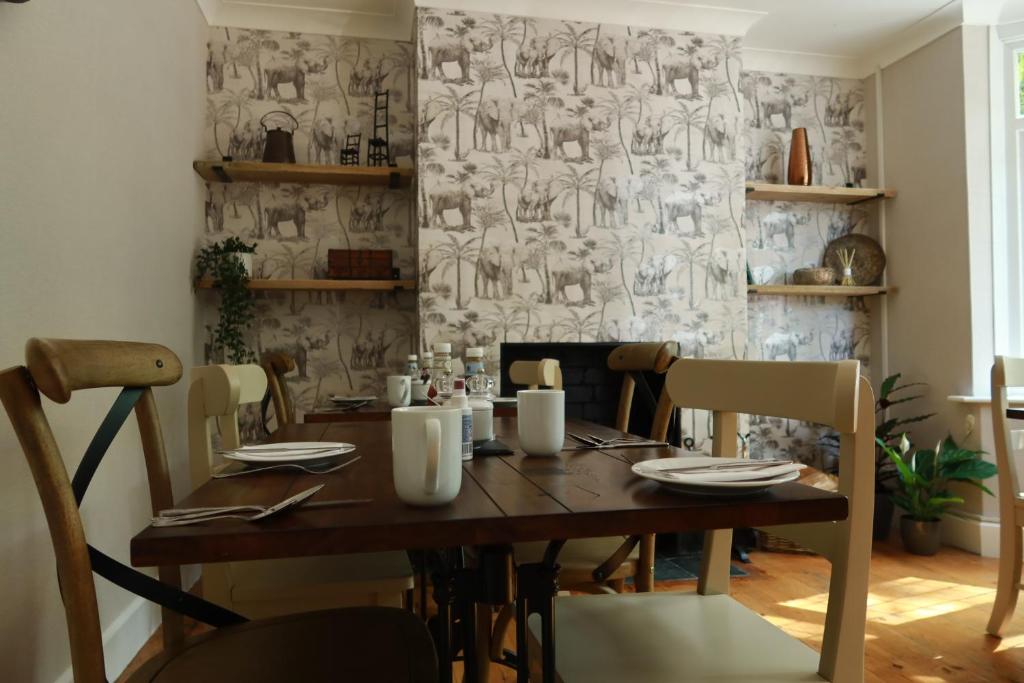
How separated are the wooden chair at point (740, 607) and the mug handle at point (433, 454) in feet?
1.29

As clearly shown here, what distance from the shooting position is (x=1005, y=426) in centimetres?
218

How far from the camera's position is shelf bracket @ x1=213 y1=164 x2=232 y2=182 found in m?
3.29

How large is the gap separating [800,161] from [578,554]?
10.8ft

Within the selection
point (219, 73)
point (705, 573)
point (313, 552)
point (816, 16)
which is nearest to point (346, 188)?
point (219, 73)

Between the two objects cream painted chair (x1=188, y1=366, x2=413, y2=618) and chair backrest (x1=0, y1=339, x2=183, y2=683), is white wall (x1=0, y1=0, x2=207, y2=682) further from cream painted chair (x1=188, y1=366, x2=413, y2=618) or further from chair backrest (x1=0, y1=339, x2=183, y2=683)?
chair backrest (x1=0, y1=339, x2=183, y2=683)

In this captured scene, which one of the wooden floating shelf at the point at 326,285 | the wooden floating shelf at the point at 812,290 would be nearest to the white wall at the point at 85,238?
the wooden floating shelf at the point at 326,285

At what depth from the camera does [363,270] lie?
3.46 metres

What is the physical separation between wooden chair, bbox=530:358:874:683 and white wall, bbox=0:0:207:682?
1.28m

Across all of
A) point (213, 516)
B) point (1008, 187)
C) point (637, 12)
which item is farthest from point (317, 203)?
point (1008, 187)

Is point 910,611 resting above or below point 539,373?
below

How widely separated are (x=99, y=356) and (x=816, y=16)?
4.06m

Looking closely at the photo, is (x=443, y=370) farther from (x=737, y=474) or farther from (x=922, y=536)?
(x=922, y=536)

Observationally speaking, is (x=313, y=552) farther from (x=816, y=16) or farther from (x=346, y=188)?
(x=816, y=16)

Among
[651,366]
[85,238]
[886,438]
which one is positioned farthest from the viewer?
[886,438]
